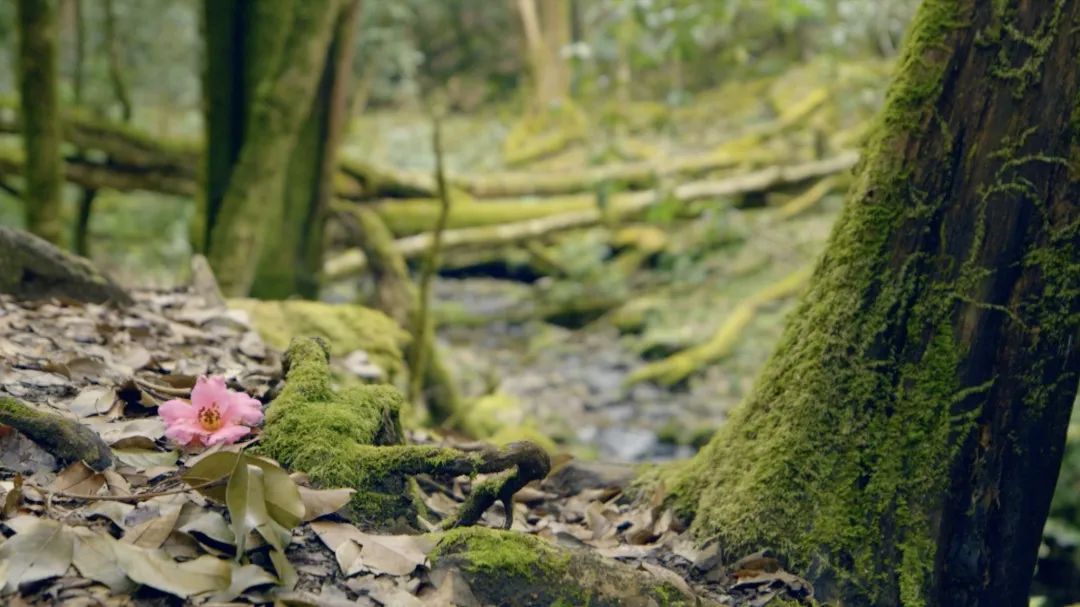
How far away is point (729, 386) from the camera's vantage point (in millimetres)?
7961

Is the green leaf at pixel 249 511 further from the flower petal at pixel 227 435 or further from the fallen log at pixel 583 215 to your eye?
the fallen log at pixel 583 215

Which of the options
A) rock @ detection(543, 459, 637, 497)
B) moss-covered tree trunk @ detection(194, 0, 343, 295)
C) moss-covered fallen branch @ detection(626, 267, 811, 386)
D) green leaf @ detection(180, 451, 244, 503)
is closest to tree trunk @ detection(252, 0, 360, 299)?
moss-covered tree trunk @ detection(194, 0, 343, 295)

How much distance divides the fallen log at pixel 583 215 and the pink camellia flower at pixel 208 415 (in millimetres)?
5347

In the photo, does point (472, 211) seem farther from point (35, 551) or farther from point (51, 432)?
point (35, 551)

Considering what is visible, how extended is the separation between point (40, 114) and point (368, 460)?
385 centimetres

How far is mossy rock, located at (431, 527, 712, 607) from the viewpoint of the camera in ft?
6.90

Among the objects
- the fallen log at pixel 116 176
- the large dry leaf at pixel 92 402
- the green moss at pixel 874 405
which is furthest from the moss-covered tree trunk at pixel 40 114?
the green moss at pixel 874 405

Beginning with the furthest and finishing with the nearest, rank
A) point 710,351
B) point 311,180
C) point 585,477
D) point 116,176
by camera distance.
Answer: point 710,351 < point 116,176 < point 311,180 < point 585,477

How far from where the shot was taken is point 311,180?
6266 mm

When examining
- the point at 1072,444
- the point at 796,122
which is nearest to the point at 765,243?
the point at 796,122

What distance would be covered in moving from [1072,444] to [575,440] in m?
3.05

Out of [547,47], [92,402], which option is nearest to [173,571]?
[92,402]

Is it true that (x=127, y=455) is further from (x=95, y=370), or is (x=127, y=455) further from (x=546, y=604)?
(x=546, y=604)

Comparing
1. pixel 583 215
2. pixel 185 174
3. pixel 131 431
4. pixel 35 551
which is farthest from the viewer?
pixel 583 215
